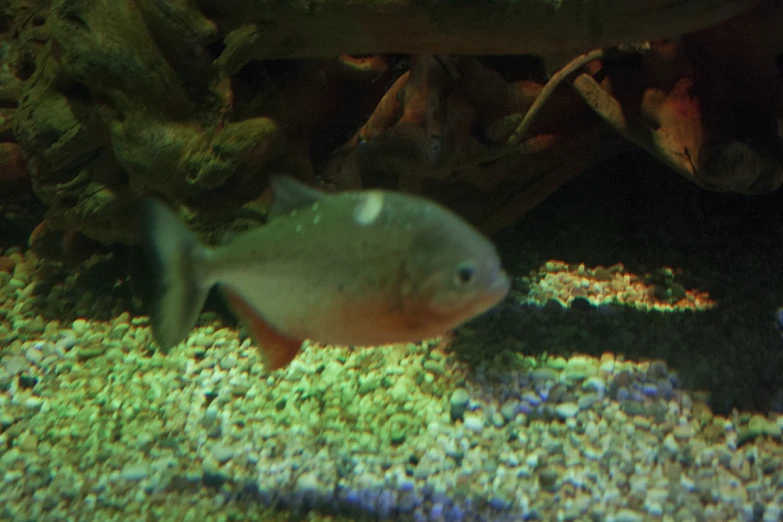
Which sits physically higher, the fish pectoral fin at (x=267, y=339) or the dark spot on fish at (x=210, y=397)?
the fish pectoral fin at (x=267, y=339)

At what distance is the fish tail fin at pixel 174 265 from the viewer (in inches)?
75.5

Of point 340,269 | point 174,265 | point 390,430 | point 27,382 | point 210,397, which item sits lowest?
point 27,382

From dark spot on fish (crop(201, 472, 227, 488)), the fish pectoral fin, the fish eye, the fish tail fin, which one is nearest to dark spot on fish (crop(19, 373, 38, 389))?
dark spot on fish (crop(201, 472, 227, 488))

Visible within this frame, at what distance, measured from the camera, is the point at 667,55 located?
3.56 meters

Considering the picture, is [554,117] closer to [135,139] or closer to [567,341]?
[567,341]

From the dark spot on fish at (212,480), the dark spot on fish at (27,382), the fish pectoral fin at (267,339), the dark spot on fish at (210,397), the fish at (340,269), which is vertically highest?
the fish at (340,269)

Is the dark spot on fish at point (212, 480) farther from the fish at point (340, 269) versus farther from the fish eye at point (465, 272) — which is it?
the fish eye at point (465, 272)

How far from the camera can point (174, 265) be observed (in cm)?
194

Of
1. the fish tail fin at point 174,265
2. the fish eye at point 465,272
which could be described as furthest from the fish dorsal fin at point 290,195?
the fish eye at point 465,272

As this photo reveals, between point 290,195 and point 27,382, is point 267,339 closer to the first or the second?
point 290,195

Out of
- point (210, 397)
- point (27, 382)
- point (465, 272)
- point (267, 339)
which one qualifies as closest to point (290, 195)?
point (267, 339)

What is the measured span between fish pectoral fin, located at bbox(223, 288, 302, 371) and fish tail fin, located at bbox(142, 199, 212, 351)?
0.49 feet

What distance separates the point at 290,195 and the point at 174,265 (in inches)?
17.5

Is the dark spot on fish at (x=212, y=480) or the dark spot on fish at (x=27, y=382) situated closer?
the dark spot on fish at (x=212, y=480)
